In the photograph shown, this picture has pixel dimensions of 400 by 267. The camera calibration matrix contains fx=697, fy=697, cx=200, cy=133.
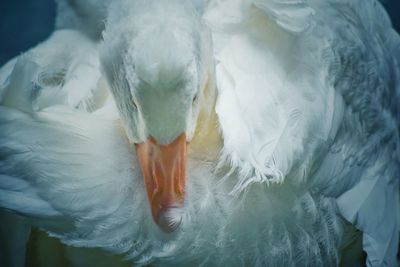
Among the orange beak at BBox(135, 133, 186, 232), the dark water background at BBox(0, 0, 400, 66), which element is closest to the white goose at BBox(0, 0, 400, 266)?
the orange beak at BBox(135, 133, 186, 232)

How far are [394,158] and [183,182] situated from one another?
0.86 metres

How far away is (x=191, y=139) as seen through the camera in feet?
4.65

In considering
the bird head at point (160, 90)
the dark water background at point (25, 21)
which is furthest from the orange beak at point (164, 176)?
the dark water background at point (25, 21)

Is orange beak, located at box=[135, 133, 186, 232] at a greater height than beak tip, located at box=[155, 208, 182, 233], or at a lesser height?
greater

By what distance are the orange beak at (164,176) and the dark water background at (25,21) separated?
168cm

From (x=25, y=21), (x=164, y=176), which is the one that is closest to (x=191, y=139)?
(x=164, y=176)

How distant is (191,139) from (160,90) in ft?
A: 0.59

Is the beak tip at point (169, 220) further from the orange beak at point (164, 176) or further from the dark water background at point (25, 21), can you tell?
the dark water background at point (25, 21)

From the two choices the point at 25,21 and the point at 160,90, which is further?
the point at 25,21

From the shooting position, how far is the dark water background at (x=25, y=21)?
9.61 ft

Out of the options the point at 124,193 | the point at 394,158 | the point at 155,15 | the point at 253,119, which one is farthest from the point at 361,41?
the point at 124,193

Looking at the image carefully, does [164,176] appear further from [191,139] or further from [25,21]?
[25,21]

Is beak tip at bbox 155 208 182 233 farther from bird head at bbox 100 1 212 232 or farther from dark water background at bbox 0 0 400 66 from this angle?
dark water background at bbox 0 0 400 66

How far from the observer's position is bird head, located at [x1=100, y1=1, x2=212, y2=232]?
1.27 meters
